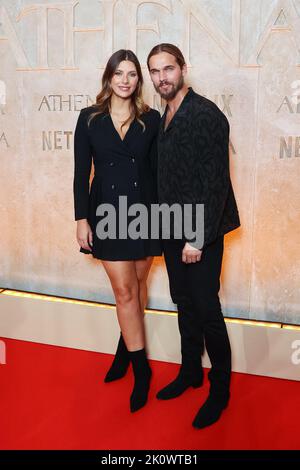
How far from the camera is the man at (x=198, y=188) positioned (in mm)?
2129

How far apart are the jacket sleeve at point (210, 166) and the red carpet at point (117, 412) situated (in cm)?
86

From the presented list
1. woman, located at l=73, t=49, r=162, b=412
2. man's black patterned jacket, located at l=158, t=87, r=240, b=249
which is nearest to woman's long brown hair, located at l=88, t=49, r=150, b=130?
woman, located at l=73, t=49, r=162, b=412

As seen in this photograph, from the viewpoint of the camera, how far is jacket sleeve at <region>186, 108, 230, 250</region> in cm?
211

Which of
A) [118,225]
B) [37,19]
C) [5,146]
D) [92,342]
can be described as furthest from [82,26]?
[92,342]

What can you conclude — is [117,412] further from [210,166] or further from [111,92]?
[111,92]

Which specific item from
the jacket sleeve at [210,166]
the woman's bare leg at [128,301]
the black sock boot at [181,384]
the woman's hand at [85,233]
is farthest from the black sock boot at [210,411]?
the woman's hand at [85,233]

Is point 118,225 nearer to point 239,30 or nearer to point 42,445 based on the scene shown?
point 42,445

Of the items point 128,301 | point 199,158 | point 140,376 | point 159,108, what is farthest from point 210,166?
point 140,376

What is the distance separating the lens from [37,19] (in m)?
3.08

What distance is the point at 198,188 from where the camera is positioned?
2.20m

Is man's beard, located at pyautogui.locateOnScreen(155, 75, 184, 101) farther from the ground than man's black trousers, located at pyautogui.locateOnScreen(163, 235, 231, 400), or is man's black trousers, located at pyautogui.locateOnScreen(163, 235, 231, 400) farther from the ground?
man's beard, located at pyautogui.locateOnScreen(155, 75, 184, 101)

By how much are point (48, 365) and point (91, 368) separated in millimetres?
248

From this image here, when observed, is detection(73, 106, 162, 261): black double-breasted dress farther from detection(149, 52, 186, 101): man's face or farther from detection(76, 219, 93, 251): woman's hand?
detection(149, 52, 186, 101): man's face

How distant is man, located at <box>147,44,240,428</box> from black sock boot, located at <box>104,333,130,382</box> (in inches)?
19.2
